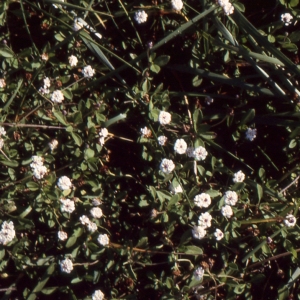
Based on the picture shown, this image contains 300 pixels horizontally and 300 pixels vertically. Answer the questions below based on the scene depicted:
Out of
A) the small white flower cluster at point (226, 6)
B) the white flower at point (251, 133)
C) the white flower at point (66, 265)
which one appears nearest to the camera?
the small white flower cluster at point (226, 6)

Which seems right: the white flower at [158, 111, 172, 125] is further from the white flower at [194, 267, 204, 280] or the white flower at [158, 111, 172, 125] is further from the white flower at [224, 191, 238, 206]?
the white flower at [194, 267, 204, 280]

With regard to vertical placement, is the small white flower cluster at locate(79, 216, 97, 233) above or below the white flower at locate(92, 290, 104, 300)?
above

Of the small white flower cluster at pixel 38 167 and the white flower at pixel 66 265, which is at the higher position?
the small white flower cluster at pixel 38 167

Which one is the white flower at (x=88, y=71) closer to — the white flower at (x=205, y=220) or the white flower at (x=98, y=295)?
the white flower at (x=205, y=220)

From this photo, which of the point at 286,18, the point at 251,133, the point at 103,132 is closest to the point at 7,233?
the point at 103,132

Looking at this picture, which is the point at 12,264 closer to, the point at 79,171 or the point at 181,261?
the point at 79,171

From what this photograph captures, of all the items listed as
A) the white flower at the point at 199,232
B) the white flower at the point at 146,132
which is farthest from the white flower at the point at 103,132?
the white flower at the point at 199,232

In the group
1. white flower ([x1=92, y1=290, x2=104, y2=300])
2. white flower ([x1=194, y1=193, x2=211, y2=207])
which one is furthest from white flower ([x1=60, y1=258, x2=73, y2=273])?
white flower ([x1=194, y1=193, x2=211, y2=207])

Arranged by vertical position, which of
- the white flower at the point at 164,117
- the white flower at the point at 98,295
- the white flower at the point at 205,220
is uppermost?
the white flower at the point at 164,117
